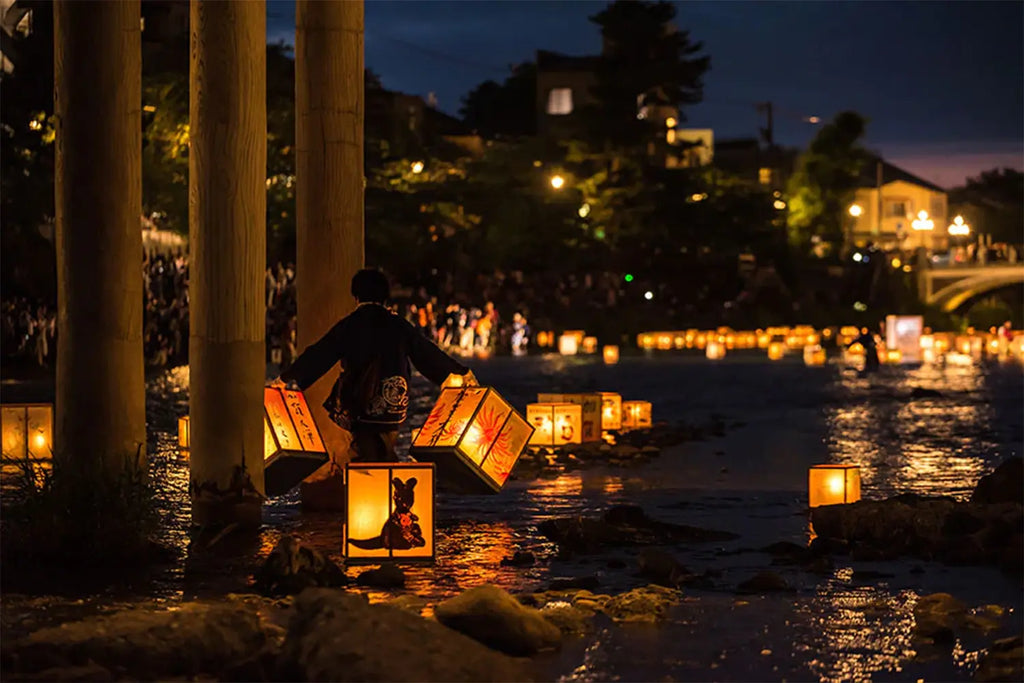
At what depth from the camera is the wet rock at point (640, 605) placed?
9492 mm

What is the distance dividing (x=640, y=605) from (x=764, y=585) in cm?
110

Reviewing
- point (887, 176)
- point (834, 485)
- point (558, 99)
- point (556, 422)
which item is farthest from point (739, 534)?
point (887, 176)

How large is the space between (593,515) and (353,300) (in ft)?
8.41

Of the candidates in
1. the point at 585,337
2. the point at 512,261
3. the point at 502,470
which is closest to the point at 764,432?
the point at 502,470

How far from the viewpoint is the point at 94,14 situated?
11.7 metres

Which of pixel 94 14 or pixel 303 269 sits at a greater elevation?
pixel 94 14

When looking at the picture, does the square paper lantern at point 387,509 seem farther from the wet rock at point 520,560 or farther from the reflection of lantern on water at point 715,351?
the reflection of lantern on water at point 715,351

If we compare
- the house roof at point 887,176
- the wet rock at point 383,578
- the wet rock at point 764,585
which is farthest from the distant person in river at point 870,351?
the house roof at point 887,176

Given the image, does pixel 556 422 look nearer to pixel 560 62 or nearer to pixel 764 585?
pixel 764 585

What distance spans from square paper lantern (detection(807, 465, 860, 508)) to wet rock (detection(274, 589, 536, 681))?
20.3ft

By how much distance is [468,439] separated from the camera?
39.9ft

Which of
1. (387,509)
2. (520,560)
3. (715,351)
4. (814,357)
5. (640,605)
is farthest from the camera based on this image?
(715,351)

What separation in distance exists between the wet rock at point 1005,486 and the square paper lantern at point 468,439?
12.7 feet

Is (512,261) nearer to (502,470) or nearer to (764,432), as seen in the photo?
(764,432)
